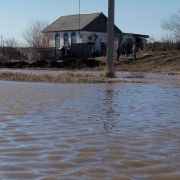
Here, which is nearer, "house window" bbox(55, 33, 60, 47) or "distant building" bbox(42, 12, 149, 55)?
"distant building" bbox(42, 12, 149, 55)

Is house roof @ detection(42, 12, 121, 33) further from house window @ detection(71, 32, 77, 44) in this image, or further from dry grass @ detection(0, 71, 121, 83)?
dry grass @ detection(0, 71, 121, 83)

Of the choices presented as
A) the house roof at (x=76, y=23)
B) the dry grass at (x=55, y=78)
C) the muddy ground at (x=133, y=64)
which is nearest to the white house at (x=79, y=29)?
the house roof at (x=76, y=23)

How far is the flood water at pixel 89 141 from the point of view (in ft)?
15.5

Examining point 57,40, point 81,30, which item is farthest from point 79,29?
point 57,40

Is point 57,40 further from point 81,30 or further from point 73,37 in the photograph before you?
point 81,30

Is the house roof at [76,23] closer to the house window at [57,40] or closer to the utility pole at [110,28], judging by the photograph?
the house window at [57,40]

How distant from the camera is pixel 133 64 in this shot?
3622cm

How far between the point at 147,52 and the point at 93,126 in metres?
34.3

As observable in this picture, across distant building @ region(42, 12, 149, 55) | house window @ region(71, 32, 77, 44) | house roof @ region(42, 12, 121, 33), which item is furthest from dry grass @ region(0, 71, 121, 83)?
house window @ region(71, 32, 77, 44)

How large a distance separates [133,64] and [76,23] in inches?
862

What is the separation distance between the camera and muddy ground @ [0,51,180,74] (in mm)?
33156

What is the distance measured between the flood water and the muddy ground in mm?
21495

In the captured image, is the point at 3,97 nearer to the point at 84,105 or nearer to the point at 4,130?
the point at 84,105

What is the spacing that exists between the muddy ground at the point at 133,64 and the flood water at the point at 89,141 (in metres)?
21.5
